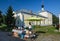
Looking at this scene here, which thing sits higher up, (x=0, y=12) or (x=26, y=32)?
(x=0, y=12)

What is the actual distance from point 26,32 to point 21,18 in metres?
26.7

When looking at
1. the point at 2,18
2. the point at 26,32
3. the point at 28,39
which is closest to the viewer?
the point at 28,39

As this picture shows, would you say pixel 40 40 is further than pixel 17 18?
No

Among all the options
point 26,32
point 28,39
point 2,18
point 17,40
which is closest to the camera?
point 17,40

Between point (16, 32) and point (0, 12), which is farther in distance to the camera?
point (0, 12)

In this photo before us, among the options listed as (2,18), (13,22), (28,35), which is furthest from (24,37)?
(2,18)

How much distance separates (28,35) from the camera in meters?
14.4

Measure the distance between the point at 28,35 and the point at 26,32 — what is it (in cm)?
54

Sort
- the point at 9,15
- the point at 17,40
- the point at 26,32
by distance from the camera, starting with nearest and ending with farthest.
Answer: the point at 17,40 < the point at 26,32 < the point at 9,15

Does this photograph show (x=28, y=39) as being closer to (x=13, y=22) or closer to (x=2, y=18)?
(x=13, y=22)

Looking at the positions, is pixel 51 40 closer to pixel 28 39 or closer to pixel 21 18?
pixel 28 39

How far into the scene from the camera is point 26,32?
48.9 ft

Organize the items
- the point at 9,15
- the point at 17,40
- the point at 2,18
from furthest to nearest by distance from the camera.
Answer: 1. the point at 2,18
2. the point at 9,15
3. the point at 17,40

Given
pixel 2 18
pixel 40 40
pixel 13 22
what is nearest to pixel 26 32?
pixel 40 40
